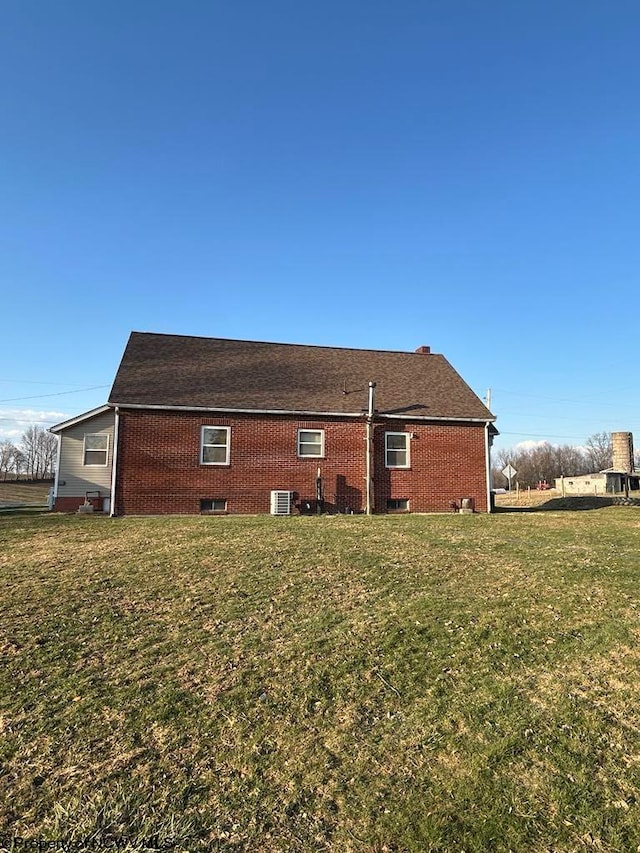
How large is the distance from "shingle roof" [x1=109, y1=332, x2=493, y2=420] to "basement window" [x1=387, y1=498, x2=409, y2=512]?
281cm

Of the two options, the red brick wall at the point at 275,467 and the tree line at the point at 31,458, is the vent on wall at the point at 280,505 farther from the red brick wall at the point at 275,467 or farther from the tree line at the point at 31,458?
the tree line at the point at 31,458

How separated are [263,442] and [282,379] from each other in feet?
9.40

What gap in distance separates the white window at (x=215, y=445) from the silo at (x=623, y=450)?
45.7m

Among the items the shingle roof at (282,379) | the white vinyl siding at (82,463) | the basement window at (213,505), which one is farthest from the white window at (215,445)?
the white vinyl siding at (82,463)

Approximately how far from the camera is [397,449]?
1800 cm

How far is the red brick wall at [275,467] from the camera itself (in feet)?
52.7

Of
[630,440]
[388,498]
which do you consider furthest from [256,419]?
[630,440]

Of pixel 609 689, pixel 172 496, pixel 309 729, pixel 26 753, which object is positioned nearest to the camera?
pixel 26 753

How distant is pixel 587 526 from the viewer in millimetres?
13570

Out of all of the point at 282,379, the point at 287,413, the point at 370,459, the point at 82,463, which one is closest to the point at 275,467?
the point at 287,413

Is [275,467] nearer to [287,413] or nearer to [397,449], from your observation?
[287,413]

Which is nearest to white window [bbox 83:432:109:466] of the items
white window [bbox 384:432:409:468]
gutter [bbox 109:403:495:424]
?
gutter [bbox 109:403:495:424]

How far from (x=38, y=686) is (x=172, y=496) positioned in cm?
1158

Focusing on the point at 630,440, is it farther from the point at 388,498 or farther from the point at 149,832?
the point at 149,832
